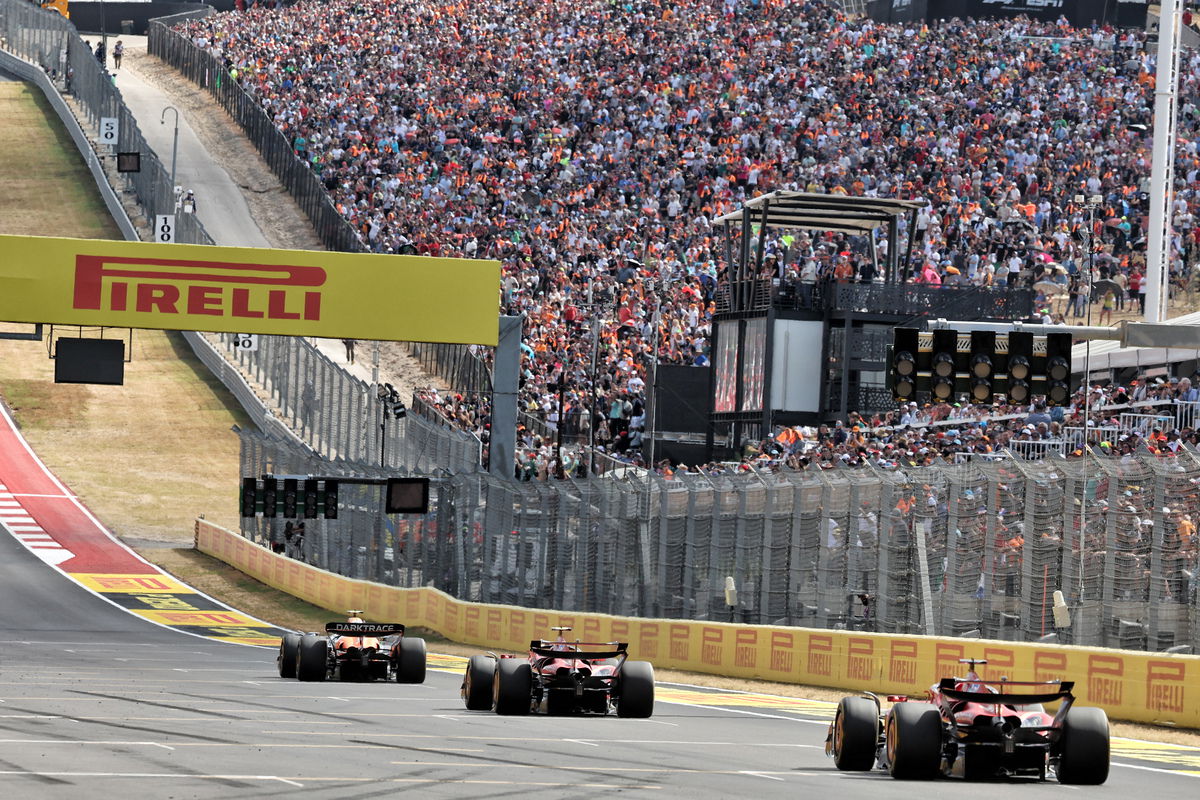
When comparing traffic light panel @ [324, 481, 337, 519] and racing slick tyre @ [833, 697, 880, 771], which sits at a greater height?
traffic light panel @ [324, 481, 337, 519]

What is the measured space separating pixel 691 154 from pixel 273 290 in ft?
68.9

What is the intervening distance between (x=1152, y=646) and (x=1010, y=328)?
3157mm

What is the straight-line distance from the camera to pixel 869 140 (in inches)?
2004

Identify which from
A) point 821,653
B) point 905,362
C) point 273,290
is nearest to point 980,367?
point 905,362

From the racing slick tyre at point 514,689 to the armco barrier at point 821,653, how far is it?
427 centimetres

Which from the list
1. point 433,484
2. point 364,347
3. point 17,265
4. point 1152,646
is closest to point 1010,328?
point 1152,646

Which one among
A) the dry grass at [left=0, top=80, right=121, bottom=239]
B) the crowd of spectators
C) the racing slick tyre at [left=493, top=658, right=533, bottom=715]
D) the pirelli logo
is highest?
the dry grass at [left=0, top=80, right=121, bottom=239]

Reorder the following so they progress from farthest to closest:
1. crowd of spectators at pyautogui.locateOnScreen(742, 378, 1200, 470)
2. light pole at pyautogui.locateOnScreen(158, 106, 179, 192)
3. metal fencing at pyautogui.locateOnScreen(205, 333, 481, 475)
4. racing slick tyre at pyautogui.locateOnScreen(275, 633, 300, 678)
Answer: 1. light pole at pyautogui.locateOnScreen(158, 106, 179, 192)
2. metal fencing at pyautogui.locateOnScreen(205, 333, 481, 475)
3. crowd of spectators at pyautogui.locateOnScreen(742, 378, 1200, 470)
4. racing slick tyre at pyautogui.locateOnScreen(275, 633, 300, 678)

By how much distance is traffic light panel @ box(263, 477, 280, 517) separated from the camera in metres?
37.6

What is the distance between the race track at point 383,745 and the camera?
12414 mm

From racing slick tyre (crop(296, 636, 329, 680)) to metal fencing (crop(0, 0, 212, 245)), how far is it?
3787 cm

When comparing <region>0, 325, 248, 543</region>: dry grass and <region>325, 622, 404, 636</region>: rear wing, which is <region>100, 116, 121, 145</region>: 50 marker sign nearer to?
<region>0, 325, 248, 543</region>: dry grass

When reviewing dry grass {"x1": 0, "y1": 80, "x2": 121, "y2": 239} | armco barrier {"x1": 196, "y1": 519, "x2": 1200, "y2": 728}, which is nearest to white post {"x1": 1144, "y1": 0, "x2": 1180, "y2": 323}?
armco barrier {"x1": 196, "y1": 519, "x2": 1200, "y2": 728}

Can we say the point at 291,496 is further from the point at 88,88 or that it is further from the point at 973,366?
the point at 88,88
